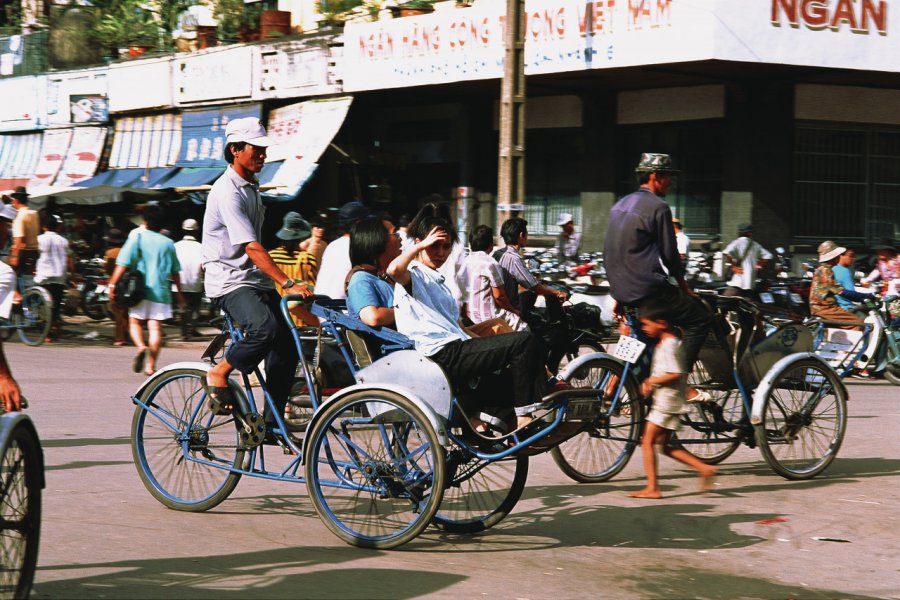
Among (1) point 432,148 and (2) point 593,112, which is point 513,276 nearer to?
(2) point 593,112

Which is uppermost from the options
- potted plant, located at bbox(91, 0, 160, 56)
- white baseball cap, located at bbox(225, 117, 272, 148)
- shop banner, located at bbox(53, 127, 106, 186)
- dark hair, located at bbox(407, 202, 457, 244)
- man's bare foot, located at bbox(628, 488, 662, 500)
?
potted plant, located at bbox(91, 0, 160, 56)

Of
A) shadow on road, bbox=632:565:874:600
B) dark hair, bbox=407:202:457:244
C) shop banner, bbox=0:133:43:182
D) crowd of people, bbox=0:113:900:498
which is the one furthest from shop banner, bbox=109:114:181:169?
shadow on road, bbox=632:565:874:600

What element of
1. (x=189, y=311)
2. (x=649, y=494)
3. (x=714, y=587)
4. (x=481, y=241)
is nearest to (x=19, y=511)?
(x=714, y=587)

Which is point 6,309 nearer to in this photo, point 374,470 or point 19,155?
point 374,470

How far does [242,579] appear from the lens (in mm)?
4973

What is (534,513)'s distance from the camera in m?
6.48

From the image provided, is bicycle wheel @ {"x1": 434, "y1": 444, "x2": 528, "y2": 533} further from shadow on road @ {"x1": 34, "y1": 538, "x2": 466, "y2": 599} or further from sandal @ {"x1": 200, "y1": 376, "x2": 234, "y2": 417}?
sandal @ {"x1": 200, "y1": 376, "x2": 234, "y2": 417}

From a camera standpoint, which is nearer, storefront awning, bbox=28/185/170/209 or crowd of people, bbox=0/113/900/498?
crowd of people, bbox=0/113/900/498

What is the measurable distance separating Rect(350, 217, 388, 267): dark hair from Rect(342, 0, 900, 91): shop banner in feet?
36.1

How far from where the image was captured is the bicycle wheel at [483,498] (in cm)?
587

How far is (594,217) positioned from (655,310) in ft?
44.4

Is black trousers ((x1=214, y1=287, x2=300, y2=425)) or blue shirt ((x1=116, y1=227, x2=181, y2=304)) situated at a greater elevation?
blue shirt ((x1=116, y1=227, x2=181, y2=304))

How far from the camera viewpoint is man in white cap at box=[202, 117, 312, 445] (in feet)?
19.5

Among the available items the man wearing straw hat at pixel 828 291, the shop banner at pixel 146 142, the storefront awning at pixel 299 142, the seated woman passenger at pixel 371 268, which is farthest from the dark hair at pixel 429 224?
the shop banner at pixel 146 142
